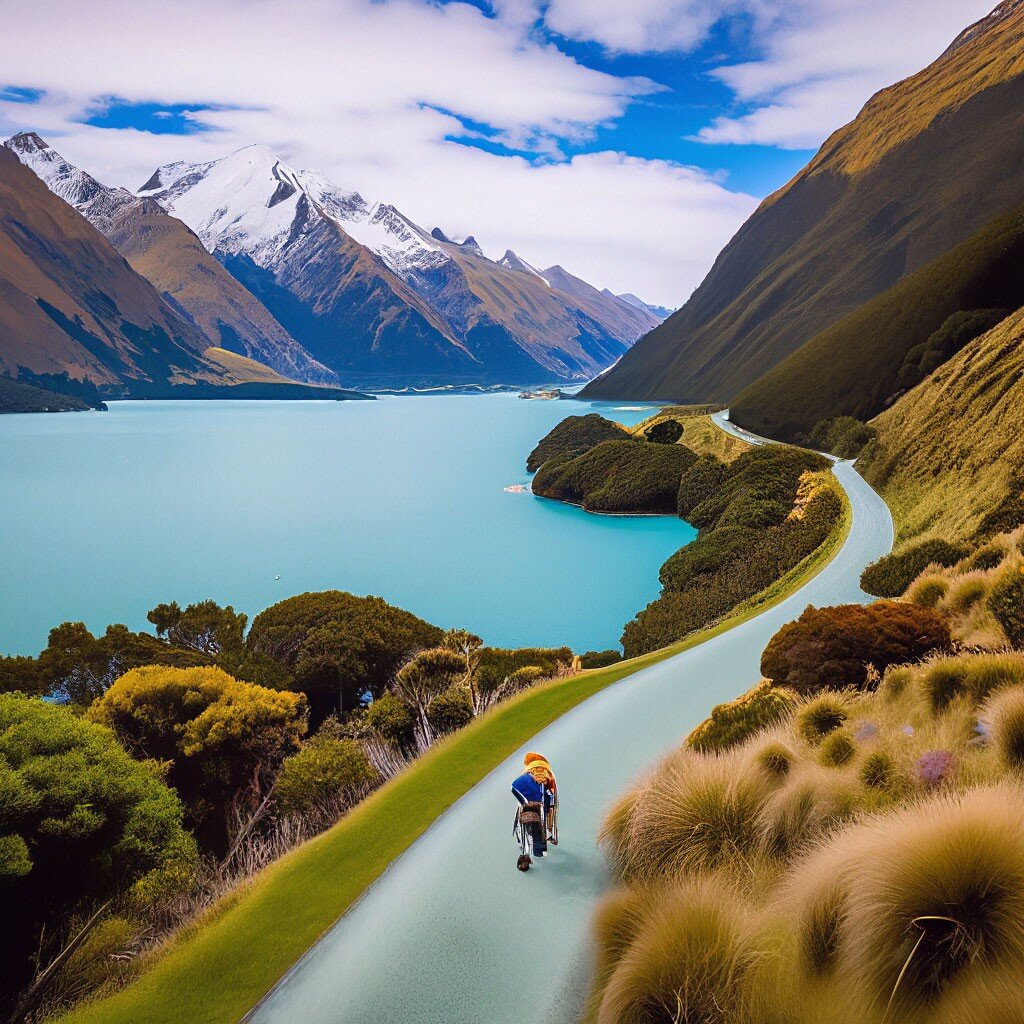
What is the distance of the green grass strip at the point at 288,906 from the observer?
22.1 feet

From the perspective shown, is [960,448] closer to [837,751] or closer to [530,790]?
[837,751]

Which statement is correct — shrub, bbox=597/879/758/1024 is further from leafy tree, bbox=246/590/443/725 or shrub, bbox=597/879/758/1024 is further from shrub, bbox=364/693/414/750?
leafy tree, bbox=246/590/443/725

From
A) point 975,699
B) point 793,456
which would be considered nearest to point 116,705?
point 975,699

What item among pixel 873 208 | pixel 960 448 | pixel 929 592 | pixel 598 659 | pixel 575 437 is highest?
pixel 873 208

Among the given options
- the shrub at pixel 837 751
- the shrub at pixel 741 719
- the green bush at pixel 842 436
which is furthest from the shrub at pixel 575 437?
the shrub at pixel 837 751

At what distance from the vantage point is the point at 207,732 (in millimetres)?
16594

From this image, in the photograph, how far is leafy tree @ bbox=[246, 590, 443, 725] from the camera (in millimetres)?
23266

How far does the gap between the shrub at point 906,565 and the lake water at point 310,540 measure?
12650mm

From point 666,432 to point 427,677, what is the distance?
5470cm

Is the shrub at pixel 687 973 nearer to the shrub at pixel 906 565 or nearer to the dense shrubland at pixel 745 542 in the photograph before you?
the shrub at pixel 906 565

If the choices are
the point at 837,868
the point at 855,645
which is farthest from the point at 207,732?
the point at 837,868

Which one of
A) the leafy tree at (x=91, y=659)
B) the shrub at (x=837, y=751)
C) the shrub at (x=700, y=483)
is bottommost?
the shrub at (x=837, y=751)

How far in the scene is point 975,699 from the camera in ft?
27.1

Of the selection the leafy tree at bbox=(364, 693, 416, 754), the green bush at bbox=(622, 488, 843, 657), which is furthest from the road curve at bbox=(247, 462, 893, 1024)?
the green bush at bbox=(622, 488, 843, 657)
